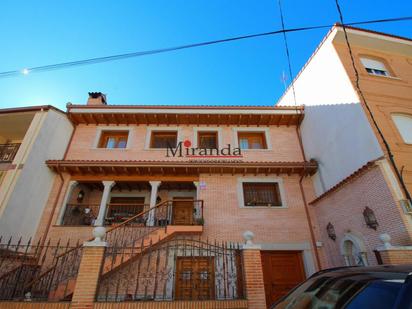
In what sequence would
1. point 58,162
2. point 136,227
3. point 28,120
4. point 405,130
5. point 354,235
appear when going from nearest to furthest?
point 354,235, point 405,130, point 136,227, point 58,162, point 28,120

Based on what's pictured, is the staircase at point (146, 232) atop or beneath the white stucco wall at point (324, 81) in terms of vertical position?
beneath

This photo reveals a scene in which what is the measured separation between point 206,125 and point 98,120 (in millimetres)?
5222

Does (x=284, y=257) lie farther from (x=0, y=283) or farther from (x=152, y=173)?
(x=0, y=283)

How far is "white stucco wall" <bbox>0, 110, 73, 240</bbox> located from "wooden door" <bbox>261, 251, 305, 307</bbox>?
835 centimetres

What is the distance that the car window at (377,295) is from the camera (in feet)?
4.91

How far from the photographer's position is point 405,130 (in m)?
7.39

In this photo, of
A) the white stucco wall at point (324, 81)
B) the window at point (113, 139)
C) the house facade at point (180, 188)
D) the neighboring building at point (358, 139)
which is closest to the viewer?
the neighboring building at point (358, 139)

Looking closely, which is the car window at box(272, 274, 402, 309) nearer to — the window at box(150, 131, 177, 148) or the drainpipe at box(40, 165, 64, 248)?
the drainpipe at box(40, 165, 64, 248)

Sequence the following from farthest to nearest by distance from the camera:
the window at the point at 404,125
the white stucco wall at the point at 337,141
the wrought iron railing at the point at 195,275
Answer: the window at the point at 404,125, the white stucco wall at the point at 337,141, the wrought iron railing at the point at 195,275

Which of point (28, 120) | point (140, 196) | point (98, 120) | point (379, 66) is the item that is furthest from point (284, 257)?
point (28, 120)

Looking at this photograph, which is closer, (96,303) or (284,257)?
(96,303)

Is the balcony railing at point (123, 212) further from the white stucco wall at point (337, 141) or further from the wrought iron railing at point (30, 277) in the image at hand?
the white stucco wall at point (337, 141)

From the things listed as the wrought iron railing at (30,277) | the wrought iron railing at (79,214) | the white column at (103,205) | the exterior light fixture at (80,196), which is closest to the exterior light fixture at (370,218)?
the wrought iron railing at (30,277)

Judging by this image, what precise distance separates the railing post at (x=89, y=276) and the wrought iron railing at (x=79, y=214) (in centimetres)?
493
